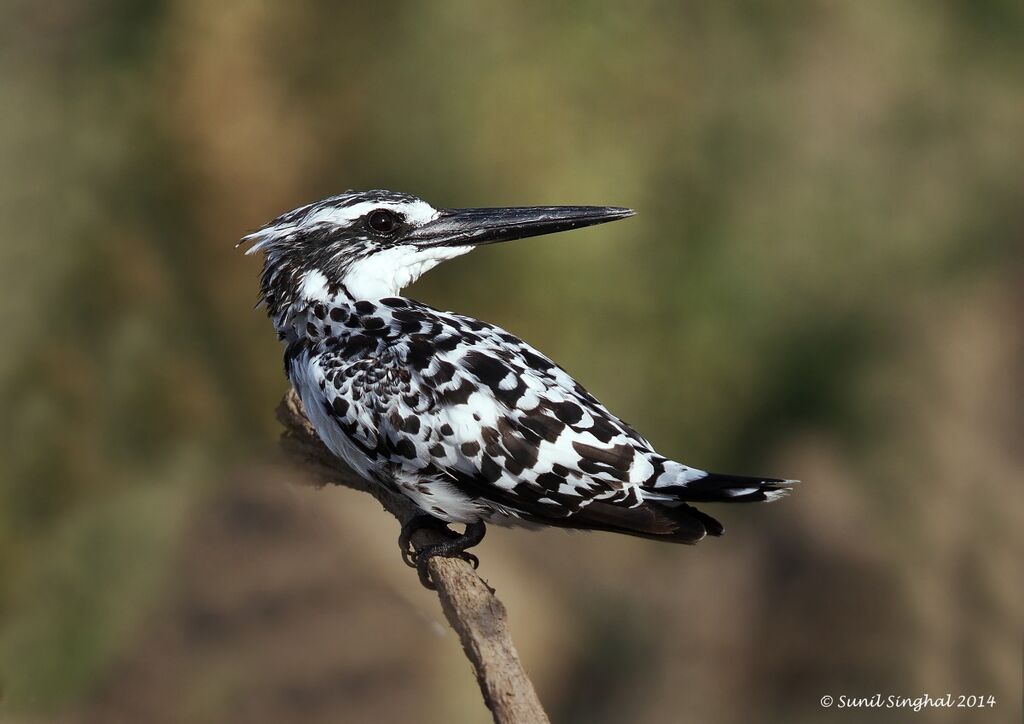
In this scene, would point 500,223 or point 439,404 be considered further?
point 500,223

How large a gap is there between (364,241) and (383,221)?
5 centimetres

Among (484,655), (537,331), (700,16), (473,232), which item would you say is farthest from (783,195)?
(484,655)

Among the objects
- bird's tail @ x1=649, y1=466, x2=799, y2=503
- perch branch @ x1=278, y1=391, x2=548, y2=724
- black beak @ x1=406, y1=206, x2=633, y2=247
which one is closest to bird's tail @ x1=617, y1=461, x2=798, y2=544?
bird's tail @ x1=649, y1=466, x2=799, y2=503

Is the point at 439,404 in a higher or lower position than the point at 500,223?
lower

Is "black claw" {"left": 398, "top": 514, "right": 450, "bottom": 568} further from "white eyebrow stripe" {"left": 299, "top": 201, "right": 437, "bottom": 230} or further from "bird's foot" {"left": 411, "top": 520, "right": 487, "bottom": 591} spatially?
"white eyebrow stripe" {"left": 299, "top": 201, "right": 437, "bottom": 230}

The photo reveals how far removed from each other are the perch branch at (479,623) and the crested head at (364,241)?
0.40 meters

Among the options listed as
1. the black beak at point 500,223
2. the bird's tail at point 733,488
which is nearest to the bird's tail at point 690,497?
the bird's tail at point 733,488

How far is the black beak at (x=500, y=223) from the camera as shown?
6.74ft

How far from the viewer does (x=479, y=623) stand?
165cm

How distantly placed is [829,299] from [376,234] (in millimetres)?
2406

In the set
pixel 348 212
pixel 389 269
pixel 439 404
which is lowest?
pixel 439 404

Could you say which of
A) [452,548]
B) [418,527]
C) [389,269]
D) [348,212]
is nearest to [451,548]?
[452,548]

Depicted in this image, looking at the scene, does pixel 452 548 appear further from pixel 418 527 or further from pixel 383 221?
pixel 383 221

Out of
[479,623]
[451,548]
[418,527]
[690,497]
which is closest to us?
[479,623]
